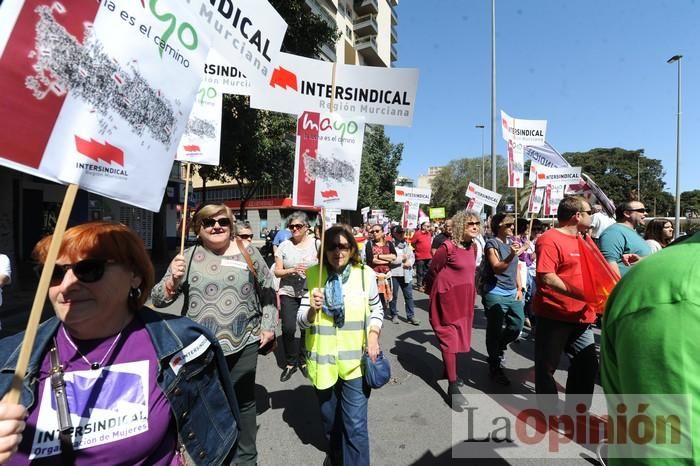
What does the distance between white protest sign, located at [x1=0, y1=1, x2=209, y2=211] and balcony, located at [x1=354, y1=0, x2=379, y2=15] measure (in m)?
53.0

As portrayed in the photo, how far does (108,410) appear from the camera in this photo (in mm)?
1384

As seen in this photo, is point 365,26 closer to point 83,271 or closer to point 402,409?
point 402,409

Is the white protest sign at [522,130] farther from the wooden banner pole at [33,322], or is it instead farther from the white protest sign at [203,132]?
the wooden banner pole at [33,322]

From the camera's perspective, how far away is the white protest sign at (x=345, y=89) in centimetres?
348

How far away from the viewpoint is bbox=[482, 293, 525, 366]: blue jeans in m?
4.61

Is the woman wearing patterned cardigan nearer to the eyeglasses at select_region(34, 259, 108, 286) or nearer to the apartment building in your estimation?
the eyeglasses at select_region(34, 259, 108, 286)

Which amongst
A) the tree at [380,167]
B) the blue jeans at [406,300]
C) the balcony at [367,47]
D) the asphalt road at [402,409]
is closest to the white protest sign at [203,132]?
the asphalt road at [402,409]

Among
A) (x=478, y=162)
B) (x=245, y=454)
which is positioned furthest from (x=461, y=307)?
(x=478, y=162)

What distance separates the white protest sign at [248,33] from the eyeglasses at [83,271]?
1805mm

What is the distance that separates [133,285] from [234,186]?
49153 millimetres

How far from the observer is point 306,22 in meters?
13.9

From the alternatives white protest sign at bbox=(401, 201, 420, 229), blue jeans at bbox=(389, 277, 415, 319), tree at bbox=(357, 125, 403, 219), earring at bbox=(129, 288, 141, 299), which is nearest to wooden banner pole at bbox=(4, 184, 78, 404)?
earring at bbox=(129, 288, 141, 299)

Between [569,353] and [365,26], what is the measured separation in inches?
2027

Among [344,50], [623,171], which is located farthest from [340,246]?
[623,171]
